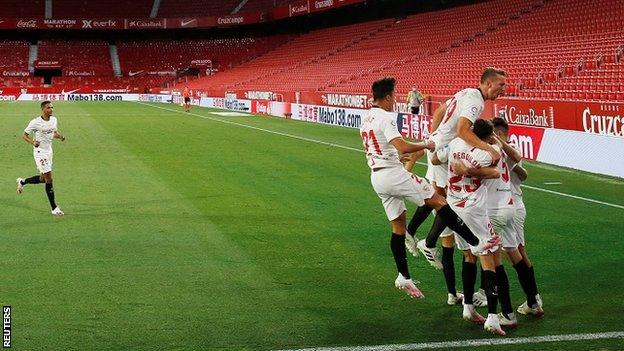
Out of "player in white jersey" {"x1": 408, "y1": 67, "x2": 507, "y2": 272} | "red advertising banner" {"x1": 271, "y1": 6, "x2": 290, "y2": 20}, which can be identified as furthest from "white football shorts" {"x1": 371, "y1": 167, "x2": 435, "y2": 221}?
"red advertising banner" {"x1": 271, "y1": 6, "x2": 290, "y2": 20}

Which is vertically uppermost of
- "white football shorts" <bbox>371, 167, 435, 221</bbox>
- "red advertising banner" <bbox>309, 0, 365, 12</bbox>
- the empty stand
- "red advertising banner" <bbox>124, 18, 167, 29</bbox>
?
"red advertising banner" <bbox>124, 18, 167, 29</bbox>

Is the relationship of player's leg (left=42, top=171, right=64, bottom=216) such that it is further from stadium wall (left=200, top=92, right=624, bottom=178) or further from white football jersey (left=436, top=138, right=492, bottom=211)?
stadium wall (left=200, top=92, right=624, bottom=178)

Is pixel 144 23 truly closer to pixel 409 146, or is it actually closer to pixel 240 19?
pixel 240 19

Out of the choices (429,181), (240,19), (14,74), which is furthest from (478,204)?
(14,74)

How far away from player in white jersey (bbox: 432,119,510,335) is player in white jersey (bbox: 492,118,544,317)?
0.29m

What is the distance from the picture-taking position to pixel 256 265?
8867 mm

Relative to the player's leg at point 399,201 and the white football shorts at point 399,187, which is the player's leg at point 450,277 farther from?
the white football shorts at point 399,187

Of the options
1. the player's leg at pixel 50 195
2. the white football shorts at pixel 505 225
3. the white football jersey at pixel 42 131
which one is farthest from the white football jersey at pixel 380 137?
the white football jersey at pixel 42 131

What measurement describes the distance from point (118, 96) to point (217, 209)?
2672 inches

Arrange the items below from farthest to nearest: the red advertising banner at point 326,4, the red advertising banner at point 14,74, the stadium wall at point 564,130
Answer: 1. the red advertising banner at point 14,74
2. the red advertising banner at point 326,4
3. the stadium wall at point 564,130

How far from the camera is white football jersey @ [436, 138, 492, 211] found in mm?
6309

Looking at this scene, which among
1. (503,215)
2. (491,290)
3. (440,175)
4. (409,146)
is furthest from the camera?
(440,175)

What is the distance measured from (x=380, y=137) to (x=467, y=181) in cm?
117

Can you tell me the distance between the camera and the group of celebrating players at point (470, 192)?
6473 millimetres
